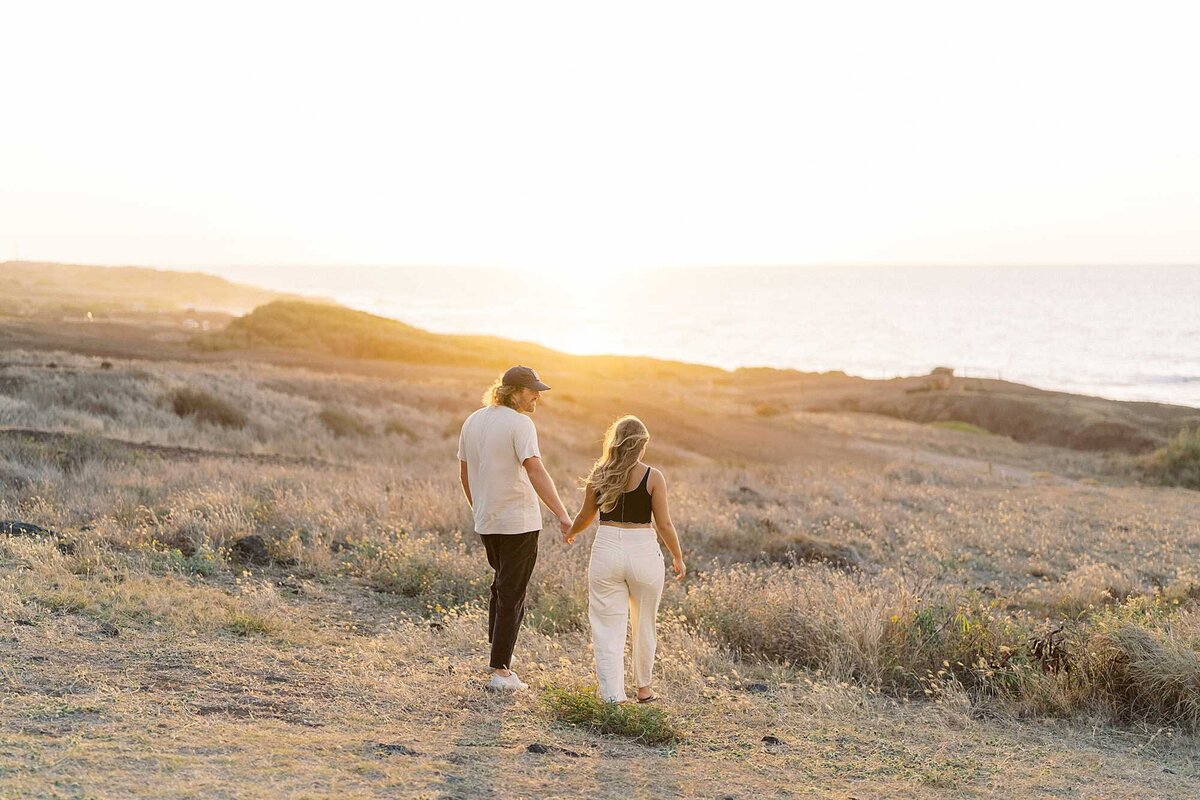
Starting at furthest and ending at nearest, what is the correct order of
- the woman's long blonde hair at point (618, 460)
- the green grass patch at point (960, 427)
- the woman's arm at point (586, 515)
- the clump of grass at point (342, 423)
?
the green grass patch at point (960, 427)
the clump of grass at point (342, 423)
the woman's arm at point (586, 515)
the woman's long blonde hair at point (618, 460)

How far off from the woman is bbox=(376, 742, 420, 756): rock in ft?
5.08

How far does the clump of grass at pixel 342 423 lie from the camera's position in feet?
82.6

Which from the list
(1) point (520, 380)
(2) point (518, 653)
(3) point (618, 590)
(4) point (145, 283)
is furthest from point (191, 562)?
(4) point (145, 283)

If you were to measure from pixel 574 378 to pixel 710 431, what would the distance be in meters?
15.3

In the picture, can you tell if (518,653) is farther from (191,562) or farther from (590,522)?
(191,562)

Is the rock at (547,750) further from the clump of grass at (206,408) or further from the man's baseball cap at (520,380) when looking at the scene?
the clump of grass at (206,408)

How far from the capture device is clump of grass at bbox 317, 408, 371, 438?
25188 mm

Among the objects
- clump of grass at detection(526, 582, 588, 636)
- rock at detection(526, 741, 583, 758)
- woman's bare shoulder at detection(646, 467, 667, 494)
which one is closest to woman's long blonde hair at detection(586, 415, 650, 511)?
woman's bare shoulder at detection(646, 467, 667, 494)

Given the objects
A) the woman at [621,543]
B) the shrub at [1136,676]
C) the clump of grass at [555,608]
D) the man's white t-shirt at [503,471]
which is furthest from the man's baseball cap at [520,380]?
the shrub at [1136,676]

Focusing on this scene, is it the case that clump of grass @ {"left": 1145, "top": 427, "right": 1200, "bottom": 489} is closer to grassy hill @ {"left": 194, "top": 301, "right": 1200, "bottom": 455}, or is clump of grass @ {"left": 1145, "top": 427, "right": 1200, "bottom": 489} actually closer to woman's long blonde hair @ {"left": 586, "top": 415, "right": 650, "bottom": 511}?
grassy hill @ {"left": 194, "top": 301, "right": 1200, "bottom": 455}

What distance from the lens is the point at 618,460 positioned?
6.04 m

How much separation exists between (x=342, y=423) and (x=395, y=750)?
21.7 m

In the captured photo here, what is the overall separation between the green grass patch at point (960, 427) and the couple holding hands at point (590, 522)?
132 ft

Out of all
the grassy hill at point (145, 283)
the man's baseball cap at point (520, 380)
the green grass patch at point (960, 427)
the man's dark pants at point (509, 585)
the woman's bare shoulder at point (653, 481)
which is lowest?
the green grass patch at point (960, 427)
